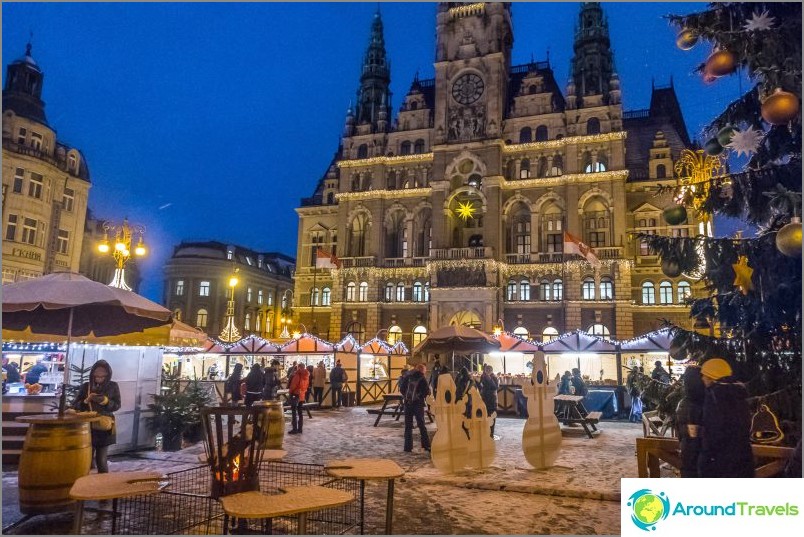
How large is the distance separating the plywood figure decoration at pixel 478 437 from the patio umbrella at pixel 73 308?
5.22 metres

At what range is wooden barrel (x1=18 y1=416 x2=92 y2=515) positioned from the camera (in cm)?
603

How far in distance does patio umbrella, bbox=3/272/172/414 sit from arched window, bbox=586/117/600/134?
3334 cm

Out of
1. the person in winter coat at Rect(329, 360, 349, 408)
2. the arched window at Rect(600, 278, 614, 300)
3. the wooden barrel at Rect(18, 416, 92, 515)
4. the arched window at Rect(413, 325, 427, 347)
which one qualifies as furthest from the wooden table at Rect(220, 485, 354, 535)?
the arched window at Rect(413, 325, 427, 347)

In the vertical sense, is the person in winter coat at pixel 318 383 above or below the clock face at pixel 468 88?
below

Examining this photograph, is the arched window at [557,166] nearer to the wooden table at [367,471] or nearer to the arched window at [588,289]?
the arched window at [588,289]

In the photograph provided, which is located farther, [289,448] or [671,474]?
[289,448]

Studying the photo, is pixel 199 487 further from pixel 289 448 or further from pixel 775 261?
pixel 775 261

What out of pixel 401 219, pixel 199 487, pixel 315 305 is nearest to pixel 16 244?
pixel 315 305

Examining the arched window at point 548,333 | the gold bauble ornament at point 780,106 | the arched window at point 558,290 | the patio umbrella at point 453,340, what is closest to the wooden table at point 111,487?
the gold bauble ornament at point 780,106

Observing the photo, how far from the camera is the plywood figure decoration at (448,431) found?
8.94 meters

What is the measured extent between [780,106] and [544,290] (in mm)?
31310

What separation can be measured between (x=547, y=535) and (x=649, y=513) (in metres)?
1.51

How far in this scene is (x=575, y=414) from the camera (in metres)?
14.9

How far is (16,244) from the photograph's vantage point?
29.9m
